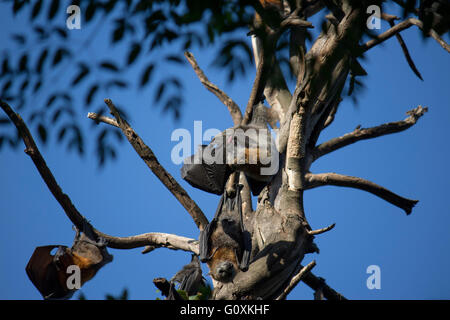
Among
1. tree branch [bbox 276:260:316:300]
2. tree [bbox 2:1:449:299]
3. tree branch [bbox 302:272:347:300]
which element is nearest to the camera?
tree branch [bbox 276:260:316:300]

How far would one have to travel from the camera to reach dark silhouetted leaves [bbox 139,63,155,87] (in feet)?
9.85

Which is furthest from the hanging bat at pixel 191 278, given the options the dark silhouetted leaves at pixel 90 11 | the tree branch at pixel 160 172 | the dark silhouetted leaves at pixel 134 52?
the dark silhouetted leaves at pixel 90 11

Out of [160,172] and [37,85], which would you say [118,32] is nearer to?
[37,85]

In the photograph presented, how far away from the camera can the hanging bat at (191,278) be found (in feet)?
19.4

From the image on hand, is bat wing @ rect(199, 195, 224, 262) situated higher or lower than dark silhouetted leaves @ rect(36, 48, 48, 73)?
lower

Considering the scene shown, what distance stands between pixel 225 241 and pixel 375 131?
3480 mm

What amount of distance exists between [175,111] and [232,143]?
A: 5.76 feet

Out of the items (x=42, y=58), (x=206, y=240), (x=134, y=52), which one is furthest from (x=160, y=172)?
(x=134, y=52)

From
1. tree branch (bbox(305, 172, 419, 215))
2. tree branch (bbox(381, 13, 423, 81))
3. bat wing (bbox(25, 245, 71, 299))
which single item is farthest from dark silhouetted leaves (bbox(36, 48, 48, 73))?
tree branch (bbox(381, 13, 423, 81))

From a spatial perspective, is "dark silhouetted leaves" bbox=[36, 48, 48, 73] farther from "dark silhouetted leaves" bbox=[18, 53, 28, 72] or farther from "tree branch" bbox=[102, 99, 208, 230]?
"tree branch" bbox=[102, 99, 208, 230]

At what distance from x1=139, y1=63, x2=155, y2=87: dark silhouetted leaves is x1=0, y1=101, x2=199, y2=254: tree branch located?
232cm

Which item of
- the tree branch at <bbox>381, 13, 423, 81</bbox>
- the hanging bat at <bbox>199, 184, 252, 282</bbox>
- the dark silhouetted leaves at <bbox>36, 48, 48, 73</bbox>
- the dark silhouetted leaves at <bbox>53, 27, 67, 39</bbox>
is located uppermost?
the tree branch at <bbox>381, 13, 423, 81</bbox>

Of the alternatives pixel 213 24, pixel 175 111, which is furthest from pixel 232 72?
pixel 175 111
